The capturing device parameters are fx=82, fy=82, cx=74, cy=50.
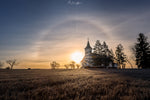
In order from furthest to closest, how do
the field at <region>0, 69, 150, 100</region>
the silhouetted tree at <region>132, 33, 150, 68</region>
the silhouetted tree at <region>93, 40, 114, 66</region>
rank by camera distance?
the silhouetted tree at <region>93, 40, 114, 66</region> < the silhouetted tree at <region>132, 33, 150, 68</region> < the field at <region>0, 69, 150, 100</region>

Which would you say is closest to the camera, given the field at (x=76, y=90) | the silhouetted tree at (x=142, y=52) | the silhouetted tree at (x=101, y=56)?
the field at (x=76, y=90)

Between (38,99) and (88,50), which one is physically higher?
(88,50)

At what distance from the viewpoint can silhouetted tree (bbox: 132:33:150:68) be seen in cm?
3675

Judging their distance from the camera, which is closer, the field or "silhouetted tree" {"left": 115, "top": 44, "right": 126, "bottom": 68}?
the field

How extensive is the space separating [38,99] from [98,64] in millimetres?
49167

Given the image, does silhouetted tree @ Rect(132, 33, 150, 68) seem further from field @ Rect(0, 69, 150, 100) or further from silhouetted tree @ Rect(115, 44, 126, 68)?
field @ Rect(0, 69, 150, 100)

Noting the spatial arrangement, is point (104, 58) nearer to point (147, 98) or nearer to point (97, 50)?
point (97, 50)

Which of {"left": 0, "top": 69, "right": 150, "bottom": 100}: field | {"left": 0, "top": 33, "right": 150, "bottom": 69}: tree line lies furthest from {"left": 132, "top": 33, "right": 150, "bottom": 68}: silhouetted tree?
{"left": 0, "top": 69, "right": 150, "bottom": 100}: field

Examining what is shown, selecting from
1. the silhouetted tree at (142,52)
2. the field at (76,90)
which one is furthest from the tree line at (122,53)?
the field at (76,90)

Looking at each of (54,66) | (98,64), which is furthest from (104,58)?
(54,66)

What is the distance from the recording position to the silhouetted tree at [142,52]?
36.8 metres

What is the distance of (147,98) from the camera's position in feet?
8.34

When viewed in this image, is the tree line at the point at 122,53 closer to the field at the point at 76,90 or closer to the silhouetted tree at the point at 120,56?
the silhouetted tree at the point at 120,56

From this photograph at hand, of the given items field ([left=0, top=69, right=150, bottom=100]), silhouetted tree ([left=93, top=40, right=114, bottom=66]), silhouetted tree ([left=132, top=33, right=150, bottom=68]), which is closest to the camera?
field ([left=0, top=69, right=150, bottom=100])
